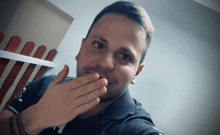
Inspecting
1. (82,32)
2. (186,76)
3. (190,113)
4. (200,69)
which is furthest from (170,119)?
(82,32)

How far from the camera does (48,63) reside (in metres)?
1.22

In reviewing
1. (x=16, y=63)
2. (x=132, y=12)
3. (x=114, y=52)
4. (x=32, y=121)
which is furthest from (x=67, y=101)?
(x=16, y=63)

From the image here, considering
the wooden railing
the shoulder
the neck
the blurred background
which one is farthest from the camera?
the blurred background

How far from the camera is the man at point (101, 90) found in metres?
0.43

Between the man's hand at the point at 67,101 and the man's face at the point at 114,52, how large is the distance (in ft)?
0.28

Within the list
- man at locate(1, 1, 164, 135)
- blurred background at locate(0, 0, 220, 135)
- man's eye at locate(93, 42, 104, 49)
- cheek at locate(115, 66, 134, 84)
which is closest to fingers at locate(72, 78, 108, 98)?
man at locate(1, 1, 164, 135)

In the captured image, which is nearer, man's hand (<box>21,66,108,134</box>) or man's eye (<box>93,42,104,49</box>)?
man's hand (<box>21,66,108,134</box>)

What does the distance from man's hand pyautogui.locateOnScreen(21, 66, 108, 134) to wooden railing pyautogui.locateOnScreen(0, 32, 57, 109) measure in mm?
622

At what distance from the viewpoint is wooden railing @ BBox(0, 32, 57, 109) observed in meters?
0.85

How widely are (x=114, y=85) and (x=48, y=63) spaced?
973 mm

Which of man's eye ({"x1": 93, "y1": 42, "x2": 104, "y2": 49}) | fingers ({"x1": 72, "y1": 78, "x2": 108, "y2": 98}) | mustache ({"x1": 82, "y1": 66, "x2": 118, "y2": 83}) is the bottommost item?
fingers ({"x1": 72, "y1": 78, "x2": 108, "y2": 98})

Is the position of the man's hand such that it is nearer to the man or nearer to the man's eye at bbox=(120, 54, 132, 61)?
the man

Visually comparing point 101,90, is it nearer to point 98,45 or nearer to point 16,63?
point 98,45

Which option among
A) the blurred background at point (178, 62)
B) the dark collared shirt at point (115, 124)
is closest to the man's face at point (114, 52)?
the dark collared shirt at point (115, 124)
